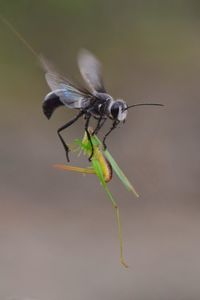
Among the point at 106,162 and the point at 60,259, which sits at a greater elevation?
the point at 106,162

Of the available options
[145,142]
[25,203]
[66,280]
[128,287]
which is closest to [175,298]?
[128,287]

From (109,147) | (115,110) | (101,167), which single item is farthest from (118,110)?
(109,147)

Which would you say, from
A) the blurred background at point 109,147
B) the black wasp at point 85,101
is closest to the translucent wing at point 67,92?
the black wasp at point 85,101

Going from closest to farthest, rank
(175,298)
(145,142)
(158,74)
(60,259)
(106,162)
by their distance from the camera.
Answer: (106,162)
(175,298)
(60,259)
(145,142)
(158,74)

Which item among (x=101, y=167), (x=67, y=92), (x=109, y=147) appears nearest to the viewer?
(x=101, y=167)

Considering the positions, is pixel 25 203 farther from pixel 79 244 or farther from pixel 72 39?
pixel 72 39

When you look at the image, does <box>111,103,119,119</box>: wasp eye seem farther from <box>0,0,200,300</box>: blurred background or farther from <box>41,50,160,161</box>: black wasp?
<box>0,0,200,300</box>: blurred background

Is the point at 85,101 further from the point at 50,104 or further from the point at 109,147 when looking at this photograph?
the point at 109,147
